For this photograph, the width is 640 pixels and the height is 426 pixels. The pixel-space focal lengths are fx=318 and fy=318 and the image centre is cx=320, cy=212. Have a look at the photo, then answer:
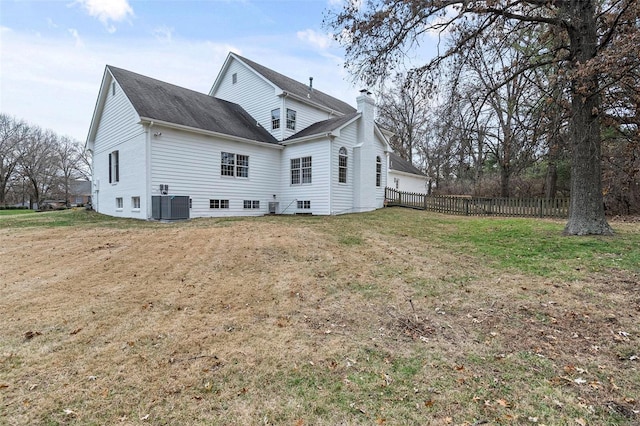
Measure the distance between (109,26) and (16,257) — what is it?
1172 cm

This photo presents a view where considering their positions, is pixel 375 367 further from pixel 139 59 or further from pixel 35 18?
pixel 139 59

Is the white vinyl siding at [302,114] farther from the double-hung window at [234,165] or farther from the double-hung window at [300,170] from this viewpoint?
the double-hung window at [234,165]

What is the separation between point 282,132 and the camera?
1758cm

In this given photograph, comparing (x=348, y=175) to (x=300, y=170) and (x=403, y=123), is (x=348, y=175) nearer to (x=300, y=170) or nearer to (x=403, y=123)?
(x=300, y=170)

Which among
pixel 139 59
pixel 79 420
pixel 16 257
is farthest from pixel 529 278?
pixel 139 59

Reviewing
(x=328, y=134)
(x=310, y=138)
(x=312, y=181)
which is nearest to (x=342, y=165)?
(x=312, y=181)

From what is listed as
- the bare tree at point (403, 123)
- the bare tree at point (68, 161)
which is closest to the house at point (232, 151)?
the bare tree at point (403, 123)

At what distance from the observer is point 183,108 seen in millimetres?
15195

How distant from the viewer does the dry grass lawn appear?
8.25 feet

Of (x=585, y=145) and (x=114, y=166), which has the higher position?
(x=114, y=166)

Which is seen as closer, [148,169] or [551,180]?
[148,169]

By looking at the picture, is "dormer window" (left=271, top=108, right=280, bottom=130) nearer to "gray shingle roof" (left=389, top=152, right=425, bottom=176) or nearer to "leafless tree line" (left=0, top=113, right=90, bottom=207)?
"gray shingle roof" (left=389, top=152, right=425, bottom=176)

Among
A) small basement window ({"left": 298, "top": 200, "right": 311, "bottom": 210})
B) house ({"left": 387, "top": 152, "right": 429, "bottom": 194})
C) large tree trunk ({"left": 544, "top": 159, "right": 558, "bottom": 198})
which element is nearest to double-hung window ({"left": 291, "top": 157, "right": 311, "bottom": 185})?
small basement window ({"left": 298, "top": 200, "right": 311, "bottom": 210})

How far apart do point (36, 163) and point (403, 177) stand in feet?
149
